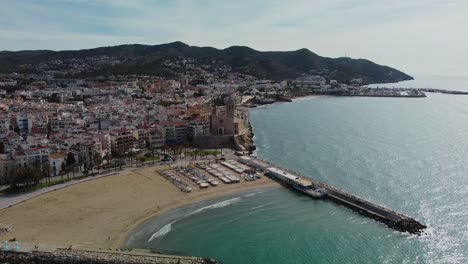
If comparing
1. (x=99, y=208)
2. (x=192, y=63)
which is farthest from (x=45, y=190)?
(x=192, y=63)

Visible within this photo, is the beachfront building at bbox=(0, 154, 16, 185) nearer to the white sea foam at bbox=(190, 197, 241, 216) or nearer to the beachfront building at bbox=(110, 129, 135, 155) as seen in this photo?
the beachfront building at bbox=(110, 129, 135, 155)

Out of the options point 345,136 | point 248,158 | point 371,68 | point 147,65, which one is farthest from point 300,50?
point 248,158

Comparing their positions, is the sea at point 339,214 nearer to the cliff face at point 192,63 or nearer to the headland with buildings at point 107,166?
the headland with buildings at point 107,166

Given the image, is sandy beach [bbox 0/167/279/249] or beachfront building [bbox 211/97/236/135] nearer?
sandy beach [bbox 0/167/279/249]

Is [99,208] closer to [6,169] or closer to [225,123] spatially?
[6,169]

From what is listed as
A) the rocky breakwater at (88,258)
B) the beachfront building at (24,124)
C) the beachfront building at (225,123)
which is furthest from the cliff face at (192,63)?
the rocky breakwater at (88,258)

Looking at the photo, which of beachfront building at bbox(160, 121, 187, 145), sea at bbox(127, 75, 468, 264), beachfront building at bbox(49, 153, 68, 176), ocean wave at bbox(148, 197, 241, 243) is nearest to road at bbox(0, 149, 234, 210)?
beachfront building at bbox(49, 153, 68, 176)
